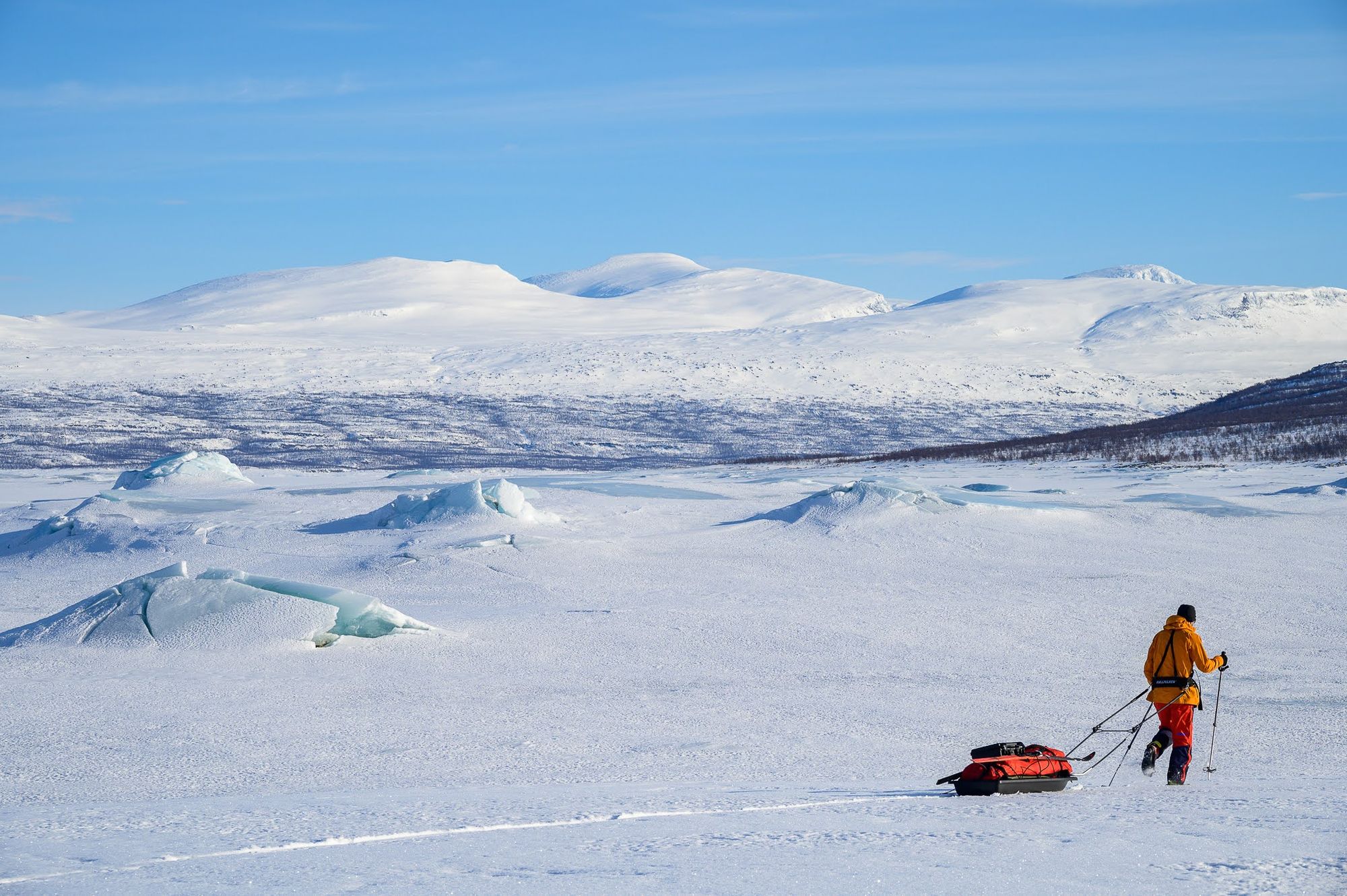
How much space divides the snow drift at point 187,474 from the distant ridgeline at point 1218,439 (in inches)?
707

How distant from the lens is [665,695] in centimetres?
906

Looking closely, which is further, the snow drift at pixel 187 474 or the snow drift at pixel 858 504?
the snow drift at pixel 187 474

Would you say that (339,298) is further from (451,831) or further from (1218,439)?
Answer: (451,831)

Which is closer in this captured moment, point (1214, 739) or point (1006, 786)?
point (1006, 786)

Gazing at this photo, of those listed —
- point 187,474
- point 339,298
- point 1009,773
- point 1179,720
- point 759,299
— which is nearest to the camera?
point 1009,773

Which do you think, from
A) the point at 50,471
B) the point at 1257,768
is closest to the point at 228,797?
the point at 1257,768

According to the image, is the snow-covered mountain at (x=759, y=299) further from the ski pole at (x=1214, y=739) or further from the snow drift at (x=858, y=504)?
the ski pole at (x=1214, y=739)

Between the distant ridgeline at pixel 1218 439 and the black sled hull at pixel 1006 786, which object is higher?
the distant ridgeline at pixel 1218 439

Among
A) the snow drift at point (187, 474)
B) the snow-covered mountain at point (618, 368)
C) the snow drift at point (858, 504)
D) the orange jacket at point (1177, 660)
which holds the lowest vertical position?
the orange jacket at point (1177, 660)

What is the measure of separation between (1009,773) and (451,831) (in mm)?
2506

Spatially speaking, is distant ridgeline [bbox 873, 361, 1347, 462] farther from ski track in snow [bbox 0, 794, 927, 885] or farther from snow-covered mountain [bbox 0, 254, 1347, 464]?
ski track in snow [bbox 0, 794, 927, 885]

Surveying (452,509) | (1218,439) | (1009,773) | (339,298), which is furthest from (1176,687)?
(339,298)

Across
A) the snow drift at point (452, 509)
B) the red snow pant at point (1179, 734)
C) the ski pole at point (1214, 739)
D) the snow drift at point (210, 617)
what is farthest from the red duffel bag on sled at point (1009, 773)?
the snow drift at point (452, 509)

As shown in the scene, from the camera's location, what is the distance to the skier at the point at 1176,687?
19.7 ft
